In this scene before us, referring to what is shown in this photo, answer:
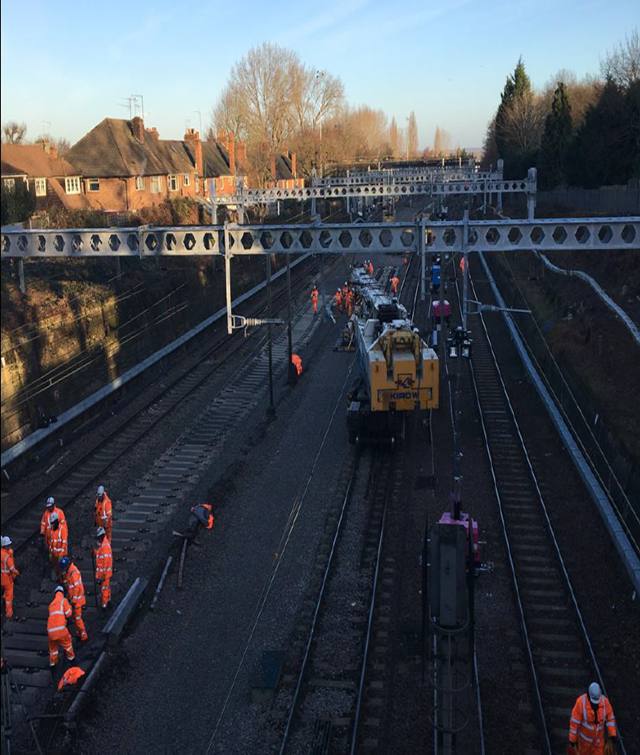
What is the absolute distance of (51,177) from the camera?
3962cm

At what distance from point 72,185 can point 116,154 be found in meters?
3.38

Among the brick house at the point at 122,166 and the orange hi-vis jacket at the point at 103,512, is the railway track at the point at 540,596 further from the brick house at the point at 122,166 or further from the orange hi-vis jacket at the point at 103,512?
the brick house at the point at 122,166

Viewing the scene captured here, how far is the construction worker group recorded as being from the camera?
10648 mm

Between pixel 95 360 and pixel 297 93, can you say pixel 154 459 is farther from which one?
pixel 297 93

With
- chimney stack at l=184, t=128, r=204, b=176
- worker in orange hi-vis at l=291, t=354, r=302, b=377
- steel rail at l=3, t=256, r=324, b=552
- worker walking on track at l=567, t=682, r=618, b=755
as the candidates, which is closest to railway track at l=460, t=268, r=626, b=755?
worker walking on track at l=567, t=682, r=618, b=755

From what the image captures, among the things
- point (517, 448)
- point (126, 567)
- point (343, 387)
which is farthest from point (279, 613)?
point (343, 387)

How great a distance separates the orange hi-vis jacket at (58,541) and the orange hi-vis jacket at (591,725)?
8124mm

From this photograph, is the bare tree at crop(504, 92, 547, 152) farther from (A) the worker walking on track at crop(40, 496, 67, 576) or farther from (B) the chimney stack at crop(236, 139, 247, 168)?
(A) the worker walking on track at crop(40, 496, 67, 576)

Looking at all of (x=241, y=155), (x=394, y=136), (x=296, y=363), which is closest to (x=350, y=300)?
(x=296, y=363)

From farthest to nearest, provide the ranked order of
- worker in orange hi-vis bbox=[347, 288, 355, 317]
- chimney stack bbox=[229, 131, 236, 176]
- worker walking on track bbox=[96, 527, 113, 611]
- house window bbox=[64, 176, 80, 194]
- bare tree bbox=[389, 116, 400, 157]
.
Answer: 1. bare tree bbox=[389, 116, 400, 157]
2. chimney stack bbox=[229, 131, 236, 176]
3. house window bbox=[64, 176, 80, 194]
4. worker in orange hi-vis bbox=[347, 288, 355, 317]
5. worker walking on track bbox=[96, 527, 113, 611]

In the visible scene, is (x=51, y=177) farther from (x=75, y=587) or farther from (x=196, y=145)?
(x=75, y=587)

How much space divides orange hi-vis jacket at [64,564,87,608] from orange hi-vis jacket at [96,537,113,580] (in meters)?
0.77

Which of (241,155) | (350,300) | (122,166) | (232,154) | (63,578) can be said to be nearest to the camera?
(63,578)

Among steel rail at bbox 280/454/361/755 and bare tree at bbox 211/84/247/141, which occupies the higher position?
bare tree at bbox 211/84/247/141
